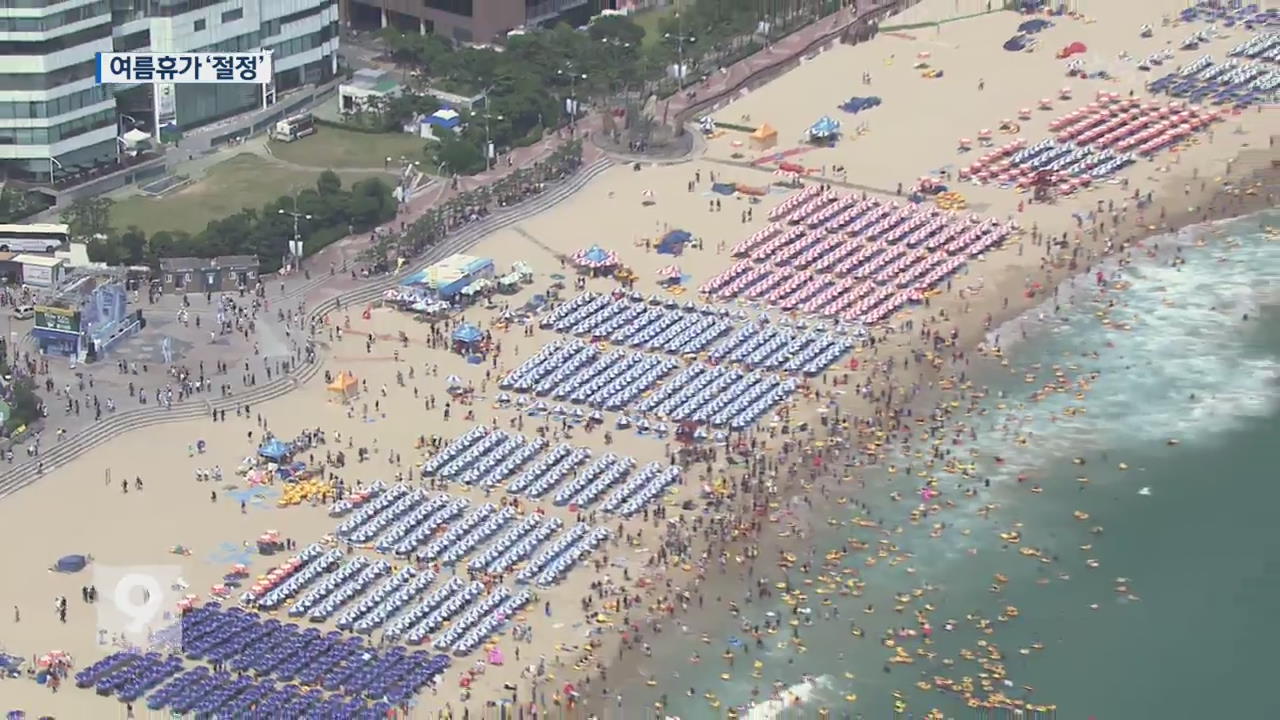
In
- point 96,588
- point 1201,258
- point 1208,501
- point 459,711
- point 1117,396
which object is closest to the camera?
point 459,711

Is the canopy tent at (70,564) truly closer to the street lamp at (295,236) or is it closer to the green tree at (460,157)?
the street lamp at (295,236)

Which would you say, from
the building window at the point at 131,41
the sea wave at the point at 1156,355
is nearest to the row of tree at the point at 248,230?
the building window at the point at 131,41

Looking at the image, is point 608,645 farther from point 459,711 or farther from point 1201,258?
point 1201,258

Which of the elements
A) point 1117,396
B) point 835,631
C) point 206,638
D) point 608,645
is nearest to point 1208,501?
point 1117,396

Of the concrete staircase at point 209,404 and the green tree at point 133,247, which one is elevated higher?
the green tree at point 133,247
